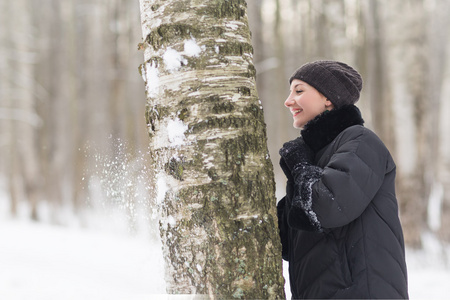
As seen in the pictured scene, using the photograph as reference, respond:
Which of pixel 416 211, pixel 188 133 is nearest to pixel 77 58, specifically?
pixel 416 211

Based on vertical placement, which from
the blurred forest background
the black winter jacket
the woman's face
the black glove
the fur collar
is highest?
the blurred forest background

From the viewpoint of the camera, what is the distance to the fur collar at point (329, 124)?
2.07 m

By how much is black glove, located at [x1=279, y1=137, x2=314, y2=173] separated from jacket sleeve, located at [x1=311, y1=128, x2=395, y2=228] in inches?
7.2

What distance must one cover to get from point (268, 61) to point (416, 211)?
5.66 metres

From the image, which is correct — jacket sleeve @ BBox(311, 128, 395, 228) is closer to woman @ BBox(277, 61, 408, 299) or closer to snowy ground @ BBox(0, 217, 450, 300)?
woman @ BBox(277, 61, 408, 299)

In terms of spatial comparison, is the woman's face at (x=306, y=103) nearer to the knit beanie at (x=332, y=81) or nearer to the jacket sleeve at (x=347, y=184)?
the knit beanie at (x=332, y=81)

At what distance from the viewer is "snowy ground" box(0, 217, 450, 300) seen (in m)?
4.64

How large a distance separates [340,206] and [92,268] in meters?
6.30

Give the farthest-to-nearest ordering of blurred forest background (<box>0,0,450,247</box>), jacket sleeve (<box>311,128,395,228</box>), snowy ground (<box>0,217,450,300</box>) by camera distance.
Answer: blurred forest background (<box>0,0,450,247</box>)
snowy ground (<box>0,217,450,300</box>)
jacket sleeve (<box>311,128,395,228</box>)

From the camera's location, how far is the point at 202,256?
182 centimetres

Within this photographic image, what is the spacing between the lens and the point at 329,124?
208 centimetres

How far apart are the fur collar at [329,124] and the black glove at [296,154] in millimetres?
48

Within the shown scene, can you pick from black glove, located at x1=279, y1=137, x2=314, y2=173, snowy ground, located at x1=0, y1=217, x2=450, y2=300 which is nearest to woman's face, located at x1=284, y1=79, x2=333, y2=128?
black glove, located at x1=279, y1=137, x2=314, y2=173

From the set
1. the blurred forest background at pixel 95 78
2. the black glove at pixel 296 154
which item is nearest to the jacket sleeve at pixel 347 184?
the black glove at pixel 296 154
